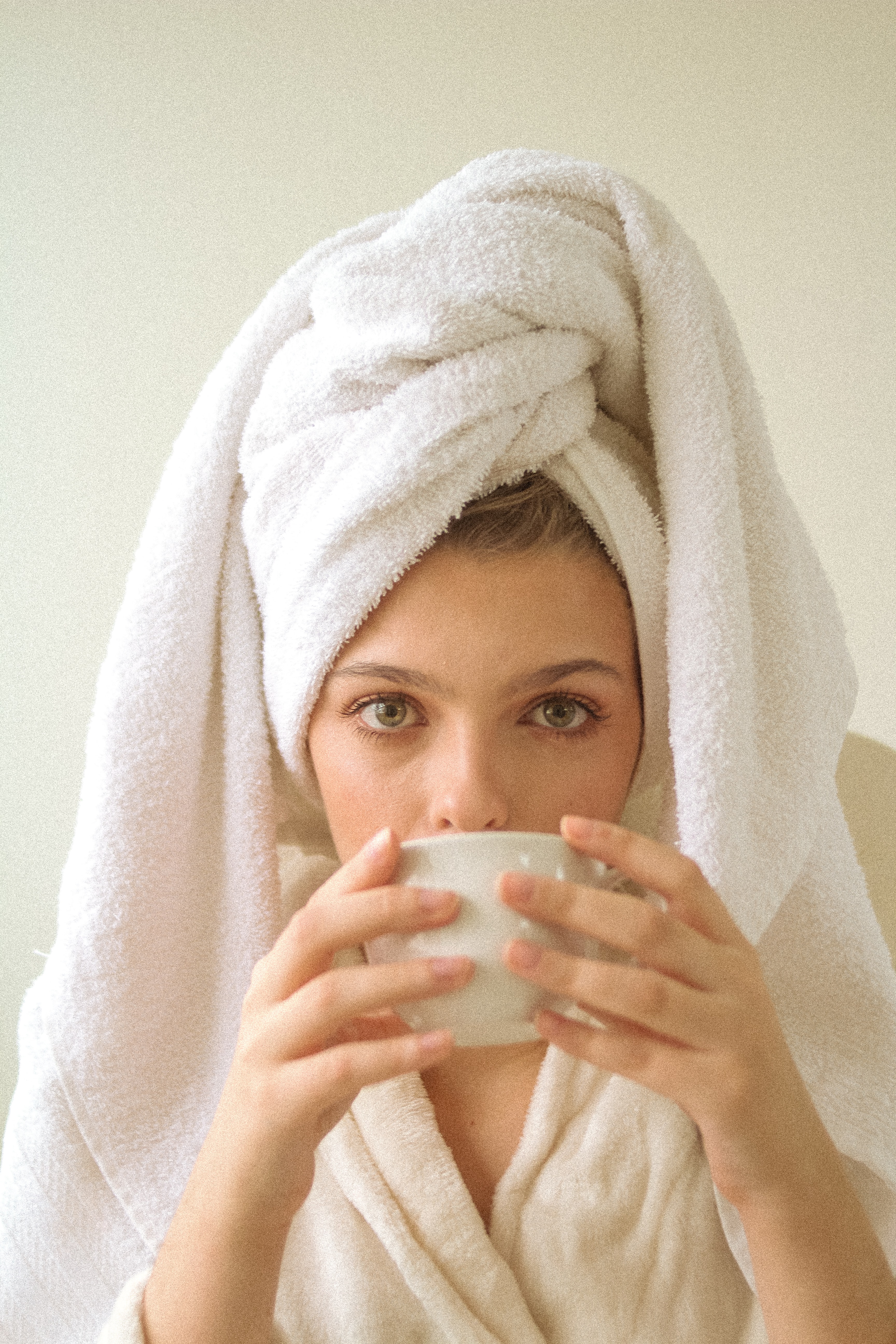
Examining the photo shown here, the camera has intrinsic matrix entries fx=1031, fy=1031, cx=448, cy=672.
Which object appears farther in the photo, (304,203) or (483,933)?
(304,203)

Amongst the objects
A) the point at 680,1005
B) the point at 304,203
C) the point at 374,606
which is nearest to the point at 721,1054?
the point at 680,1005

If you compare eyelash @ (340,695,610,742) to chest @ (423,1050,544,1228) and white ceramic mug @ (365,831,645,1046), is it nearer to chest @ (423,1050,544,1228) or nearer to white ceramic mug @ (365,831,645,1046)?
white ceramic mug @ (365,831,645,1046)

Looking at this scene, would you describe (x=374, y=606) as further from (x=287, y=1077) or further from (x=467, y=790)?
(x=287, y=1077)

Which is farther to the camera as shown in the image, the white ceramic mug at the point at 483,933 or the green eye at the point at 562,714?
the green eye at the point at 562,714

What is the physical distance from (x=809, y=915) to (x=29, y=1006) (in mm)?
722

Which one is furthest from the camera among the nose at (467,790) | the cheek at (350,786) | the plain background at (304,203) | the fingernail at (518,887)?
the plain background at (304,203)

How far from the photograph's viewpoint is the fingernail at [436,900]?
588 millimetres

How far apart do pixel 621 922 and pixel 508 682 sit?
247 mm

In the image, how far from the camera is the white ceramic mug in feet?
1.92

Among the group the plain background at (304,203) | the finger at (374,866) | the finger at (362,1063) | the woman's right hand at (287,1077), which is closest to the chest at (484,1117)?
the woman's right hand at (287,1077)

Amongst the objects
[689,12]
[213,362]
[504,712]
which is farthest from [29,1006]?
[689,12]

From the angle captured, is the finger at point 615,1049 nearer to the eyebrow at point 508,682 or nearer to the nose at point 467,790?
the nose at point 467,790

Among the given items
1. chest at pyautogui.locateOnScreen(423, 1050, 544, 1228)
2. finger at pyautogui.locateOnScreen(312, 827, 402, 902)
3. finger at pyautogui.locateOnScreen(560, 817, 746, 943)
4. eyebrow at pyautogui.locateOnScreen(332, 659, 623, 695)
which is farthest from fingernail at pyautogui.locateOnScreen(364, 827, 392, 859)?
chest at pyautogui.locateOnScreen(423, 1050, 544, 1228)

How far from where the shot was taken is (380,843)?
2.00ft
